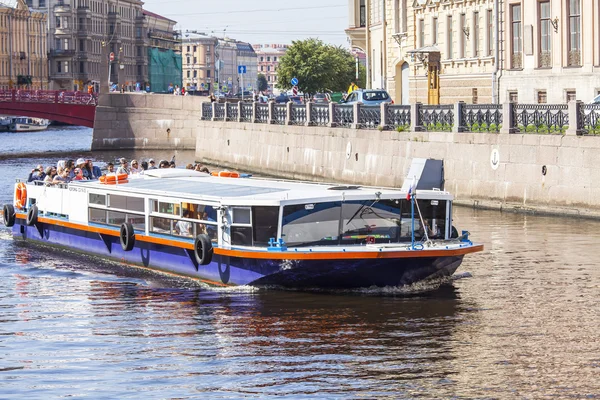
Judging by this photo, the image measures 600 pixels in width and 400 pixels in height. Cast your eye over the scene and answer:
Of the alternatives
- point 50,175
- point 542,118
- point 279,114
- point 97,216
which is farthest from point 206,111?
point 97,216

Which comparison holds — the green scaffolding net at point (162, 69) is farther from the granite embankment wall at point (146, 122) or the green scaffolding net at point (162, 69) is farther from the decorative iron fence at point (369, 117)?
the decorative iron fence at point (369, 117)

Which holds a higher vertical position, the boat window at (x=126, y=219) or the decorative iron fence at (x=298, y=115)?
the decorative iron fence at (x=298, y=115)

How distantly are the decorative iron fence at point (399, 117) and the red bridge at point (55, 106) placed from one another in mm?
41951

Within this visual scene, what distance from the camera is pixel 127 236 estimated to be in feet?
77.9

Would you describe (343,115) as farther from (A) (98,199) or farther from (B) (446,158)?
(A) (98,199)

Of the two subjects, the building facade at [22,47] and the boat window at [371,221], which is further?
the building facade at [22,47]

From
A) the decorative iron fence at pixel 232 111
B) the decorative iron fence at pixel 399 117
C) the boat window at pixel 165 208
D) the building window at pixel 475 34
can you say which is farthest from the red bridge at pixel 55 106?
the boat window at pixel 165 208

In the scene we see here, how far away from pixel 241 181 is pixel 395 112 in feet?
51.4

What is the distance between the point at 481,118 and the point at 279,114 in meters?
15.3

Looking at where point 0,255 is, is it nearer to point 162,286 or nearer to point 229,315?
point 162,286

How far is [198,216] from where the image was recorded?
21828 millimetres

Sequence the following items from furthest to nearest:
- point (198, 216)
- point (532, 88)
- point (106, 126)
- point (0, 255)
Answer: point (106, 126) → point (532, 88) → point (0, 255) → point (198, 216)

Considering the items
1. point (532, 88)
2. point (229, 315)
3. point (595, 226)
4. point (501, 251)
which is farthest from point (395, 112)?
point (229, 315)

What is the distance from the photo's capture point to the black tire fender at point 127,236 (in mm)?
23750
